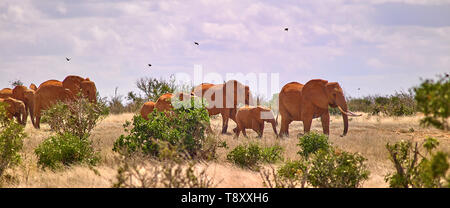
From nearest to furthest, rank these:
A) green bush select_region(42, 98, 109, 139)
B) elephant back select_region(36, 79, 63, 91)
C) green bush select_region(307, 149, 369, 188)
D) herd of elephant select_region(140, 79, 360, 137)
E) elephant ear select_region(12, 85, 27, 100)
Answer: green bush select_region(307, 149, 369, 188)
green bush select_region(42, 98, 109, 139)
herd of elephant select_region(140, 79, 360, 137)
elephant back select_region(36, 79, 63, 91)
elephant ear select_region(12, 85, 27, 100)

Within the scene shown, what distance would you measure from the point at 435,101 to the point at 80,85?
18.3 m

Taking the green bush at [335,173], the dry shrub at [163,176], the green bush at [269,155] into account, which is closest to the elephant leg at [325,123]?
the green bush at [269,155]

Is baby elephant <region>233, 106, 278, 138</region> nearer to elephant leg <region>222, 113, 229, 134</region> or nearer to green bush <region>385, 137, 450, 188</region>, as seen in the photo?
elephant leg <region>222, 113, 229, 134</region>

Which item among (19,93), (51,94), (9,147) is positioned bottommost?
(9,147)

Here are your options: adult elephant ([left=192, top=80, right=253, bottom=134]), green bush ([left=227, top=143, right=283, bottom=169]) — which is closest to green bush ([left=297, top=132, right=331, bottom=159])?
green bush ([left=227, top=143, right=283, bottom=169])

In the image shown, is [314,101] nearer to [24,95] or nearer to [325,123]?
[325,123]

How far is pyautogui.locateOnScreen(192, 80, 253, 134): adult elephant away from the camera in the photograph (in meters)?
20.5

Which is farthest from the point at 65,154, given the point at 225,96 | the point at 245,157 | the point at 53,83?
the point at 53,83

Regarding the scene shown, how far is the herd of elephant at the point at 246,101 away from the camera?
54.9 ft

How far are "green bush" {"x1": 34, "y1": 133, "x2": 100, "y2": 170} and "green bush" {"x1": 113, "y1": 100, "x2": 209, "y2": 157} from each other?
2.16ft

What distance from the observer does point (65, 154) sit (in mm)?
10258

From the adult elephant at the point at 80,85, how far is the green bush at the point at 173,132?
33.2 feet
